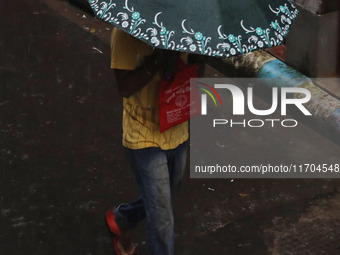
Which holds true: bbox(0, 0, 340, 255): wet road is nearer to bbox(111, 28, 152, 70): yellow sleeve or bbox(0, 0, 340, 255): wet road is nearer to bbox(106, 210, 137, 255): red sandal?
bbox(106, 210, 137, 255): red sandal

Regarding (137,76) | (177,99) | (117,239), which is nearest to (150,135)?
(177,99)

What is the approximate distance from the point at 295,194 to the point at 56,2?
495 cm

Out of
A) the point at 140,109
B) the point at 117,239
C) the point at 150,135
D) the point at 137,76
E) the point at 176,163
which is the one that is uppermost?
the point at 137,76

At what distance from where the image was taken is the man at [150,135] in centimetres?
410

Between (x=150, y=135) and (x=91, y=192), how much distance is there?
178 centimetres

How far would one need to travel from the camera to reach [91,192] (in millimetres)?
5965

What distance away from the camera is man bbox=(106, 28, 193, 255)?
13.4 feet

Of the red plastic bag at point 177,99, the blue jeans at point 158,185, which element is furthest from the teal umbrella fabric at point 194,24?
the blue jeans at point 158,185

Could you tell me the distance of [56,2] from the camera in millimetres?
9758

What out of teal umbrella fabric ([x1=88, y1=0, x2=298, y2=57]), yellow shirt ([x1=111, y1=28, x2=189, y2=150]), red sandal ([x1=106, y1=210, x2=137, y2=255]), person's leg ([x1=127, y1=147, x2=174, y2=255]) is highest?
teal umbrella fabric ([x1=88, y1=0, x2=298, y2=57])

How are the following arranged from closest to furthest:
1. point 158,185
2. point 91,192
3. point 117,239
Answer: point 158,185, point 117,239, point 91,192

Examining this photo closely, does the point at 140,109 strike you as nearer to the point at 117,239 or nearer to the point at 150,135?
the point at 150,135

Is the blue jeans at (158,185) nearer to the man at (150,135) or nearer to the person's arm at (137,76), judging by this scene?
the man at (150,135)

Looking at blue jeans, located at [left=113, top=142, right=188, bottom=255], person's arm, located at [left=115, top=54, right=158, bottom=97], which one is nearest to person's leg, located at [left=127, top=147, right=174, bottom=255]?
blue jeans, located at [left=113, top=142, right=188, bottom=255]
